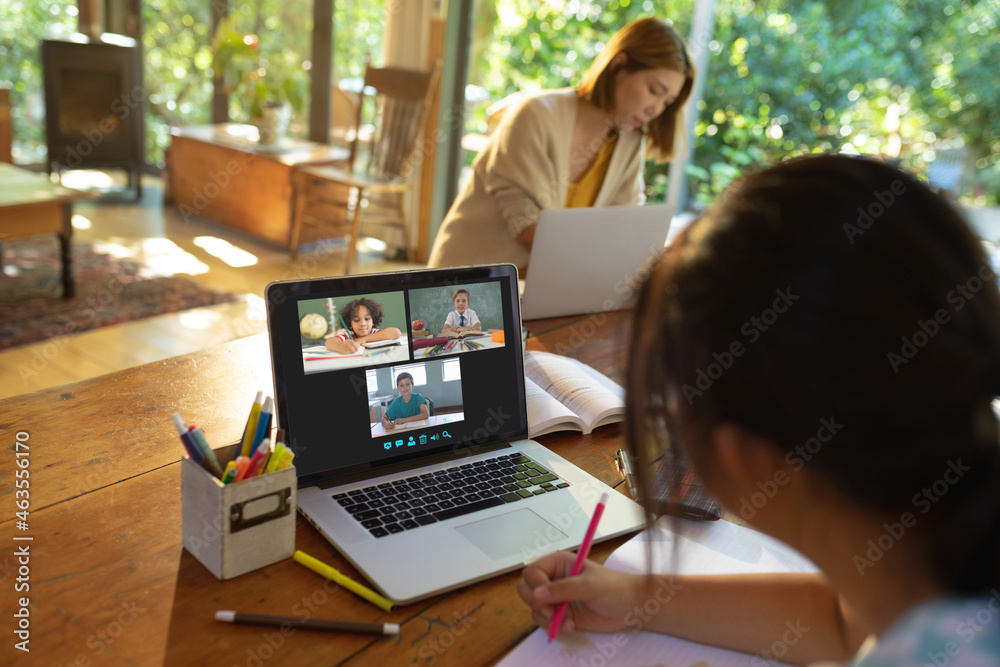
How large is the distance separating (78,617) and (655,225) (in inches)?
50.0

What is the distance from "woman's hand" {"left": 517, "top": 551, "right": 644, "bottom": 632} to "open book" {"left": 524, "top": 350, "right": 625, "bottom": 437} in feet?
1.08

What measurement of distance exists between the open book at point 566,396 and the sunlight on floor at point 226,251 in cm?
315

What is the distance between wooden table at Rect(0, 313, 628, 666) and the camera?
69 centimetres

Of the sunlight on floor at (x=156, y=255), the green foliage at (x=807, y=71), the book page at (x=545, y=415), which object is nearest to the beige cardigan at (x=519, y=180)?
the book page at (x=545, y=415)

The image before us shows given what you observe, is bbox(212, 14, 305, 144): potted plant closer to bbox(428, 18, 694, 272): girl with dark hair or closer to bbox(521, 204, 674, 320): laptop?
bbox(428, 18, 694, 272): girl with dark hair

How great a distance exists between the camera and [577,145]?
2.06m

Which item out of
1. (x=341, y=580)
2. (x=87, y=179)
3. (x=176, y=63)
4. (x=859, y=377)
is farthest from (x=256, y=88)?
(x=859, y=377)

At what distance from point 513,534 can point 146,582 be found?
1.22 ft

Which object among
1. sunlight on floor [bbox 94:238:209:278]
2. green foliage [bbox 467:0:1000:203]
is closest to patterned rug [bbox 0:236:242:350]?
sunlight on floor [bbox 94:238:209:278]

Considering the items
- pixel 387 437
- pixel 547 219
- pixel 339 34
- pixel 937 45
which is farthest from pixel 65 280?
pixel 937 45

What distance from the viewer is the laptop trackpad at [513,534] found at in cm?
84

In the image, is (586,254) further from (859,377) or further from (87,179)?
(87,179)

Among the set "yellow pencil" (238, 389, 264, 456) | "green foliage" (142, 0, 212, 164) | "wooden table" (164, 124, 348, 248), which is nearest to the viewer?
"yellow pencil" (238, 389, 264, 456)

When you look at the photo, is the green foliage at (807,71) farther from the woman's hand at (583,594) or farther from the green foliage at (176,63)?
the woman's hand at (583,594)
